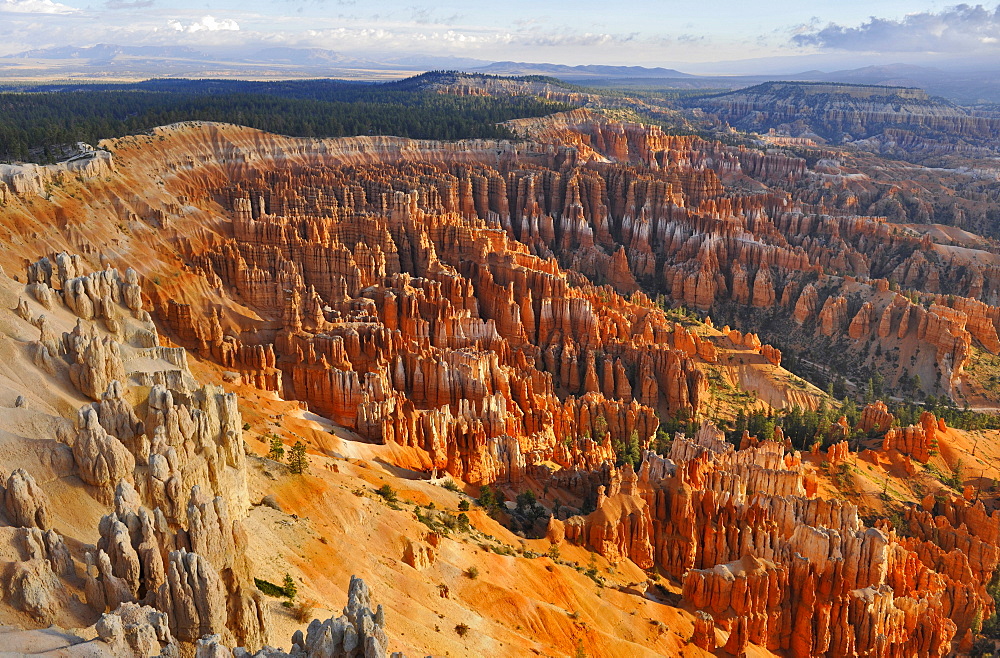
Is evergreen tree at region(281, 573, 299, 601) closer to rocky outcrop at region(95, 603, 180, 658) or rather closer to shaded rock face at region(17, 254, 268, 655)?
shaded rock face at region(17, 254, 268, 655)

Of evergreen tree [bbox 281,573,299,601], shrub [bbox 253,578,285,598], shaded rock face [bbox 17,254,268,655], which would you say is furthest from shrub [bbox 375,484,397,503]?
shrub [bbox 253,578,285,598]

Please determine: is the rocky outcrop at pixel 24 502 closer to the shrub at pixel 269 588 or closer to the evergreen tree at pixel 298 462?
the shrub at pixel 269 588

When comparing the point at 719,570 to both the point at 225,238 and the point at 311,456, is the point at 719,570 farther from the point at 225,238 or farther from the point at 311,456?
the point at 225,238

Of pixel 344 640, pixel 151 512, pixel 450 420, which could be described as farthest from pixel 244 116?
pixel 344 640

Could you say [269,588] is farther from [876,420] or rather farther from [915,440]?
[876,420]

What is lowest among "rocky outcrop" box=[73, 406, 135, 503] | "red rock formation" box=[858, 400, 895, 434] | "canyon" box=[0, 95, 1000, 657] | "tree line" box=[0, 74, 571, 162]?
"red rock formation" box=[858, 400, 895, 434]

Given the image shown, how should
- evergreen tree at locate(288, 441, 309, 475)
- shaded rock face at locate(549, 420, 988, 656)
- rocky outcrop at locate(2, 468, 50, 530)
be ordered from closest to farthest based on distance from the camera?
rocky outcrop at locate(2, 468, 50, 530) → evergreen tree at locate(288, 441, 309, 475) → shaded rock face at locate(549, 420, 988, 656)

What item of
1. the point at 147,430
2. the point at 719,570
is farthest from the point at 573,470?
the point at 147,430

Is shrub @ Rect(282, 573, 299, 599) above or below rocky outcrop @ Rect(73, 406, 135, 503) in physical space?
below

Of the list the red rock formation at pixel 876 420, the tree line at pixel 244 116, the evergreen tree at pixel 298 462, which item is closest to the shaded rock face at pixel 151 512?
the evergreen tree at pixel 298 462
